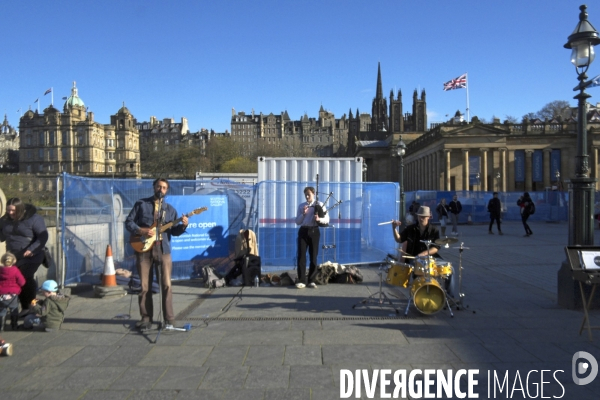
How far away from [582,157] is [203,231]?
744cm

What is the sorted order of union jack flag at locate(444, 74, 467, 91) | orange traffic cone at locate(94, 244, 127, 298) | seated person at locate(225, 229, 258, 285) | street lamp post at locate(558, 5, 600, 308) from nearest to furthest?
street lamp post at locate(558, 5, 600, 308), orange traffic cone at locate(94, 244, 127, 298), seated person at locate(225, 229, 258, 285), union jack flag at locate(444, 74, 467, 91)

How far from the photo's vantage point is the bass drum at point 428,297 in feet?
24.5

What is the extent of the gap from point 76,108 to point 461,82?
100 m

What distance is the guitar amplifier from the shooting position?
416 inches

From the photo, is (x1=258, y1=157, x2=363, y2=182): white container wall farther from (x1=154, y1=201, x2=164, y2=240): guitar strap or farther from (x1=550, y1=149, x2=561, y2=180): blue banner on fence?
(x1=550, y1=149, x2=561, y2=180): blue banner on fence

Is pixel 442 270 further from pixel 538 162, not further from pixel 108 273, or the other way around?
pixel 538 162

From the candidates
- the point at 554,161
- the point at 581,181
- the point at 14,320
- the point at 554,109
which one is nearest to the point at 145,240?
the point at 14,320

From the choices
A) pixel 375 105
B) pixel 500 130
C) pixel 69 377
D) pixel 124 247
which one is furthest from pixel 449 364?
pixel 375 105

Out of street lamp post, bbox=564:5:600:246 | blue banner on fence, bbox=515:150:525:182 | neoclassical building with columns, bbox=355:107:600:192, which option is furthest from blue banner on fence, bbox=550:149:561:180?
street lamp post, bbox=564:5:600:246

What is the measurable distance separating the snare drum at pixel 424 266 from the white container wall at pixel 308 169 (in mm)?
6950

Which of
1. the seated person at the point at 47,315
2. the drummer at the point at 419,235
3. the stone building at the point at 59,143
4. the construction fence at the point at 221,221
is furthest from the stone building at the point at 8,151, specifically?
the drummer at the point at 419,235

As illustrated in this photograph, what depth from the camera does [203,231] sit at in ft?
38.3

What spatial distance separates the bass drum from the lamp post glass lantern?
8.84 ft

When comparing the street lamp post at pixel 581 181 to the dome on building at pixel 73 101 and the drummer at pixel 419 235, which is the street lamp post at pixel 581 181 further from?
the dome on building at pixel 73 101
